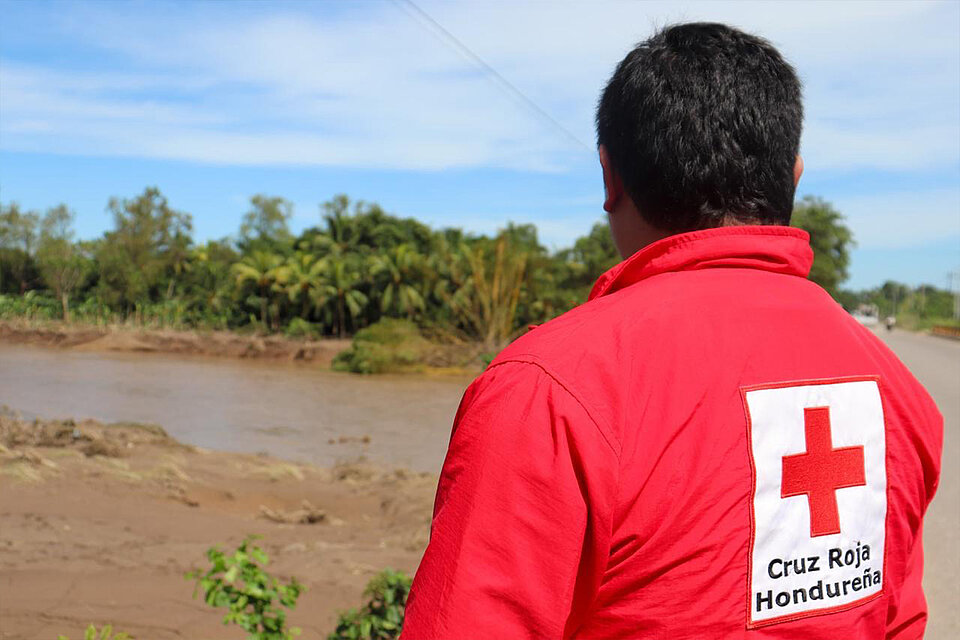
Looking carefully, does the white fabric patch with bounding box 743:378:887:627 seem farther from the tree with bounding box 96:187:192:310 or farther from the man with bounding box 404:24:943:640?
the tree with bounding box 96:187:192:310

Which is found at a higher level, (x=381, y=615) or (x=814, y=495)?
(x=814, y=495)

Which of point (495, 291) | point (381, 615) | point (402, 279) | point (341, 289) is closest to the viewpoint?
point (381, 615)

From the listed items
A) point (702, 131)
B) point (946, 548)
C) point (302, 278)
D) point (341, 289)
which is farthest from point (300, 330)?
point (702, 131)

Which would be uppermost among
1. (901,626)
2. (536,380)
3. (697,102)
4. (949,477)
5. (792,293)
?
(697,102)

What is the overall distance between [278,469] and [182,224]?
4048 cm

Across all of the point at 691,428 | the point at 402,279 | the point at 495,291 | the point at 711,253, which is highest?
the point at 402,279

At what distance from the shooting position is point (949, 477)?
22.4ft

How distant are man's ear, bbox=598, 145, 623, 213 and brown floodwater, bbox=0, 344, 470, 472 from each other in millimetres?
11979

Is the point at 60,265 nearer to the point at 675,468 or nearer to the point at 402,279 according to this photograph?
the point at 402,279

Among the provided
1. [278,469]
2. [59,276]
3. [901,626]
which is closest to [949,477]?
[901,626]

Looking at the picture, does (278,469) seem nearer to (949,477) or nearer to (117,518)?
(117,518)

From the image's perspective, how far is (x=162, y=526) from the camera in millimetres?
7375

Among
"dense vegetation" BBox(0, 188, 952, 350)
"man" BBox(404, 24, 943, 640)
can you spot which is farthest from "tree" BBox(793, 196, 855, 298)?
"man" BBox(404, 24, 943, 640)

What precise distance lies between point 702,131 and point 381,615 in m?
2.91
